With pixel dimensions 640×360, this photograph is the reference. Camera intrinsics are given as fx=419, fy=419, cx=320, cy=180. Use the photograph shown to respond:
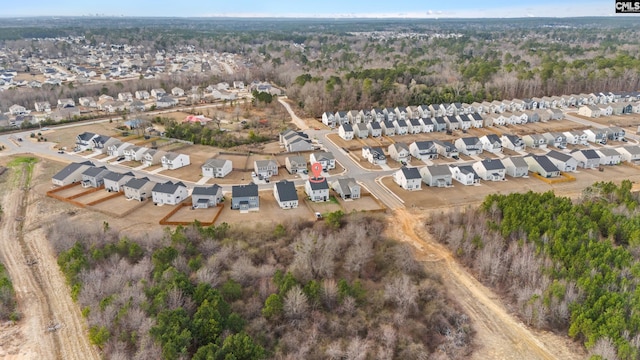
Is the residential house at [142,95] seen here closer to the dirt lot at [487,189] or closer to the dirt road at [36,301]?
the dirt road at [36,301]

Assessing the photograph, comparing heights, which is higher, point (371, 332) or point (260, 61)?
point (260, 61)

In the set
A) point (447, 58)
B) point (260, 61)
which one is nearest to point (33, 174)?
point (260, 61)

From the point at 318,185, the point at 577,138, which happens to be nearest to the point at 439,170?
the point at 318,185

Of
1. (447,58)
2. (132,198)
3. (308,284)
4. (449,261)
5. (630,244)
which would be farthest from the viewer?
(447,58)

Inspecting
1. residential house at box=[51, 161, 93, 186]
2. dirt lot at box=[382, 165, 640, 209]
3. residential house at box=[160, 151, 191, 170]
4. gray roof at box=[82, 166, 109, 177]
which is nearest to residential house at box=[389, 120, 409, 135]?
dirt lot at box=[382, 165, 640, 209]

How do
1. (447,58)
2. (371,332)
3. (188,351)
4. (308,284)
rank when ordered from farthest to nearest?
(447,58), (308,284), (371,332), (188,351)

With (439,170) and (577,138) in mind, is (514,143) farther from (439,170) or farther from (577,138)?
(439,170)

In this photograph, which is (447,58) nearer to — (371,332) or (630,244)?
(630,244)
